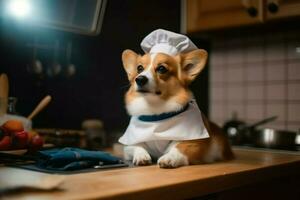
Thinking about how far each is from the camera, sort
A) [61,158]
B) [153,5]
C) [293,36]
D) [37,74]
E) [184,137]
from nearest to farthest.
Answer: [61,158] < [184,137] < [153,5] < [37,74] < [293,36]

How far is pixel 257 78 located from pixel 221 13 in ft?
1.08

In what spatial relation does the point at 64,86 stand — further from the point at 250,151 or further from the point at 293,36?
the point at 293,36

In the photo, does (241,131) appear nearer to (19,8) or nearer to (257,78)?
(257,78)

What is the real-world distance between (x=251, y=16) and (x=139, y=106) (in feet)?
2.06

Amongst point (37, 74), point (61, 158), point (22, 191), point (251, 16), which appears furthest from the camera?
point (251, 16)

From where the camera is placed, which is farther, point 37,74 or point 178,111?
point 37,74

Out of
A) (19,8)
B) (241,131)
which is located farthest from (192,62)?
(241,131)

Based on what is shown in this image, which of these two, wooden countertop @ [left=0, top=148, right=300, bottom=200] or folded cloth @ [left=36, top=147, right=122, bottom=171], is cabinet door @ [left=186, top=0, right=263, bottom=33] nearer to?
wooden countertop @ [left=0, top=148, right=300, bottom=200]

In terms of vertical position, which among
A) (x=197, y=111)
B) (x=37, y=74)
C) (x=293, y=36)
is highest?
(x=293, y=36)

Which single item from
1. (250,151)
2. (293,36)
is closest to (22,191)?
(250,151)

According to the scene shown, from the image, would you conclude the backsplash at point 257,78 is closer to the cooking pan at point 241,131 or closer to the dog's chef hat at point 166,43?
the cooking pan at point 241,131

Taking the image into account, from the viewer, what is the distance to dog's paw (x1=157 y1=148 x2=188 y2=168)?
2.91 feet

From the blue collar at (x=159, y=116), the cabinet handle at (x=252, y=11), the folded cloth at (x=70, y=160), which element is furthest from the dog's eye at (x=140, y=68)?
the cabinet handle at (x=252, y=11)

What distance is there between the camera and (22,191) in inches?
23.2
